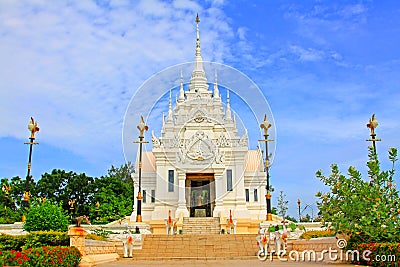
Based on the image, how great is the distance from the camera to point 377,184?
43.4 ft

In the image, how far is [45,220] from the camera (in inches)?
703

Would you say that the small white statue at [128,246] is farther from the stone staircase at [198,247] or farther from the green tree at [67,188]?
the green tree at [67,188]

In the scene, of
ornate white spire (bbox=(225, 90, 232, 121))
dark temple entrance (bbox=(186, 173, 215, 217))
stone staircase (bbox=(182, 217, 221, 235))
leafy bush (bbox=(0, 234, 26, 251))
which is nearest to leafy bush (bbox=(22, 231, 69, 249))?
leafy bush (bbox=(0, 234, 26, 251))

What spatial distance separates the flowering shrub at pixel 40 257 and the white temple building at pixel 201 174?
58.6 ft

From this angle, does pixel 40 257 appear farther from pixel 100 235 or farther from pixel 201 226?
pixel 201 226

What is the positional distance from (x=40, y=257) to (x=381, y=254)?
29.6 feet

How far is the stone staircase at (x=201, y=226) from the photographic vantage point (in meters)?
28.1

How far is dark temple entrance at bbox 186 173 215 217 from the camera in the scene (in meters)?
32.1

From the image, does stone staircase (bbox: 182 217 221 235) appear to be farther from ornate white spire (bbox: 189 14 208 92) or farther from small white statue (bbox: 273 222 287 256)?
ornate white spire (bbox: 189 14 208 92)

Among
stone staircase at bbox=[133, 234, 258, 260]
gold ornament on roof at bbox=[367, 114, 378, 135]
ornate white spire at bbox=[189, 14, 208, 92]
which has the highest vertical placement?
ornate white spire at bbox=[189, 14, 208, 92]

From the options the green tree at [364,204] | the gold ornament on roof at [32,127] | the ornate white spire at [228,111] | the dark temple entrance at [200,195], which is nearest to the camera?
the green tree at [364,204]

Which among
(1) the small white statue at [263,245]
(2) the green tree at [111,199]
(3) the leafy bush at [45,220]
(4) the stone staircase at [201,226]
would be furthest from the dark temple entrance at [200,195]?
(3) the leafy bush at [45,220]

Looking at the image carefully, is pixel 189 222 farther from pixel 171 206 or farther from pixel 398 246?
pixel 398 246

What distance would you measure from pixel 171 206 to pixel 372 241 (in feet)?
68.6
